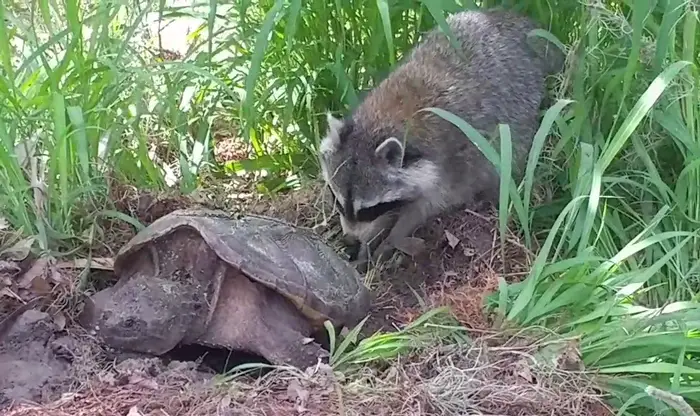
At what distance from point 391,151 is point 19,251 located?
116 cm

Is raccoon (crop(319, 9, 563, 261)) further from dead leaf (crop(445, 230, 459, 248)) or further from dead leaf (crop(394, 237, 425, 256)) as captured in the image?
dead leaf (crop(445, 230, 459, 248))

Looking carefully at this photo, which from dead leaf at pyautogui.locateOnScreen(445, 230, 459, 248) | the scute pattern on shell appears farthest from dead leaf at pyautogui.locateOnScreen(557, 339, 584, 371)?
dead leaf at pyautogui.locateOnScreen(445, 230, 459, 248)

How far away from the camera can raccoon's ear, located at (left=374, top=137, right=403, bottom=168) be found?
288 cm

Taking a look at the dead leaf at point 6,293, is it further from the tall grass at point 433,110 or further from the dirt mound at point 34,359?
the tall grass at point 433,110

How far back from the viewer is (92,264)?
8.70 feet

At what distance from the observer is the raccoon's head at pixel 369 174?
2.91 m

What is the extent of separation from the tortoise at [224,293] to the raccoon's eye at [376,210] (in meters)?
0.35

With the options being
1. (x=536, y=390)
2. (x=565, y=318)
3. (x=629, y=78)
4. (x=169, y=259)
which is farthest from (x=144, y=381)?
(x=629, y=78)

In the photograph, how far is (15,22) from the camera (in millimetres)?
2873

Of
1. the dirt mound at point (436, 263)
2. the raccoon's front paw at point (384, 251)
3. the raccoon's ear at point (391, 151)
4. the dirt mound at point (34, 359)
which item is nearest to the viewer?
the dirt mound at point (34, 359)

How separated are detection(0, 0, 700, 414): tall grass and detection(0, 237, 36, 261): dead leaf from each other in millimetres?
81

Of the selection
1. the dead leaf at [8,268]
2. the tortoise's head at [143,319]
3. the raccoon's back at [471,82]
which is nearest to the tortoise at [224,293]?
the tortoise's head at [143,319]

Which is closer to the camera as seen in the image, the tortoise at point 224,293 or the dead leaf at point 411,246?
the tortoise at point 224,293

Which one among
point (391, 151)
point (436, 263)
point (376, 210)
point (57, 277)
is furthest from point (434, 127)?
point (57, 277)
